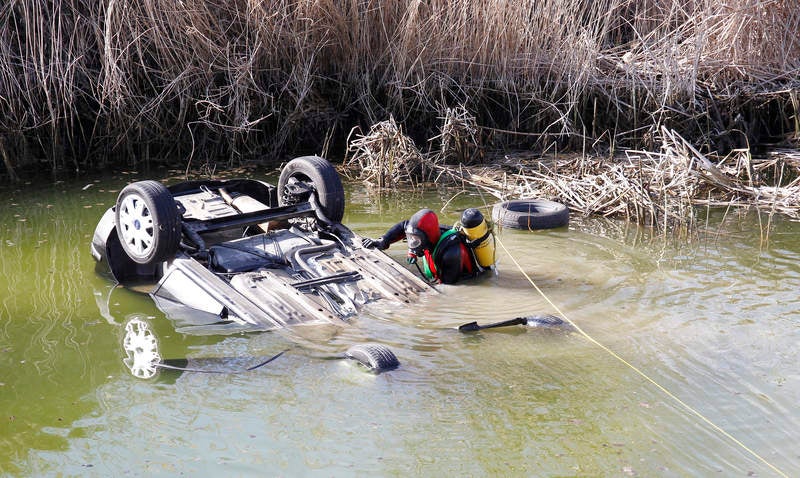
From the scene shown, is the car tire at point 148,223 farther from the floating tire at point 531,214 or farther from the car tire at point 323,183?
the floating tire at point 531,214

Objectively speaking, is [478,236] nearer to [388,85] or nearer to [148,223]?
[148,223]

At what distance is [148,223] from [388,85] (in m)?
6.26

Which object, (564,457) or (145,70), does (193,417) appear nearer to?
(564,457)

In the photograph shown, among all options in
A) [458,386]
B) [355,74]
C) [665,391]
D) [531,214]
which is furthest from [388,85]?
[665,391]

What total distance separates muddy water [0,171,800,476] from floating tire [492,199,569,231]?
106 centimetres

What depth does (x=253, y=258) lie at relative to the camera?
295 inches

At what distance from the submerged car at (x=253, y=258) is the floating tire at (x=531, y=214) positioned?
2.16m

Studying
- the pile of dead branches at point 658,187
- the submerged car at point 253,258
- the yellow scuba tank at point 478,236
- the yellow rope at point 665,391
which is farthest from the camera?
the pile of dead branches at point 658,187

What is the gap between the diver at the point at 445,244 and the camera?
7199 mm

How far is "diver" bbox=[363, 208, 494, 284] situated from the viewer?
7.20m

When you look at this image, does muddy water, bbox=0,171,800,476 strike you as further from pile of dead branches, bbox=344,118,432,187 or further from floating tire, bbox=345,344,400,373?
pile of dead branches, bbox=344,118,432,187

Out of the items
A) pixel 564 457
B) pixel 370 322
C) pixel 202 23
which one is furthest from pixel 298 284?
pixel 202 23

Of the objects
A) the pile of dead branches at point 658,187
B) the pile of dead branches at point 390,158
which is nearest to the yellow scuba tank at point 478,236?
the pile of dead branches at point 658,187

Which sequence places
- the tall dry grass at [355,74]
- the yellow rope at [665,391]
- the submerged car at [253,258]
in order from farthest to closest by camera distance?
the tall dry grass at [355,74]
the submerged car at [253,258]
the yellow rope at [665,391]
